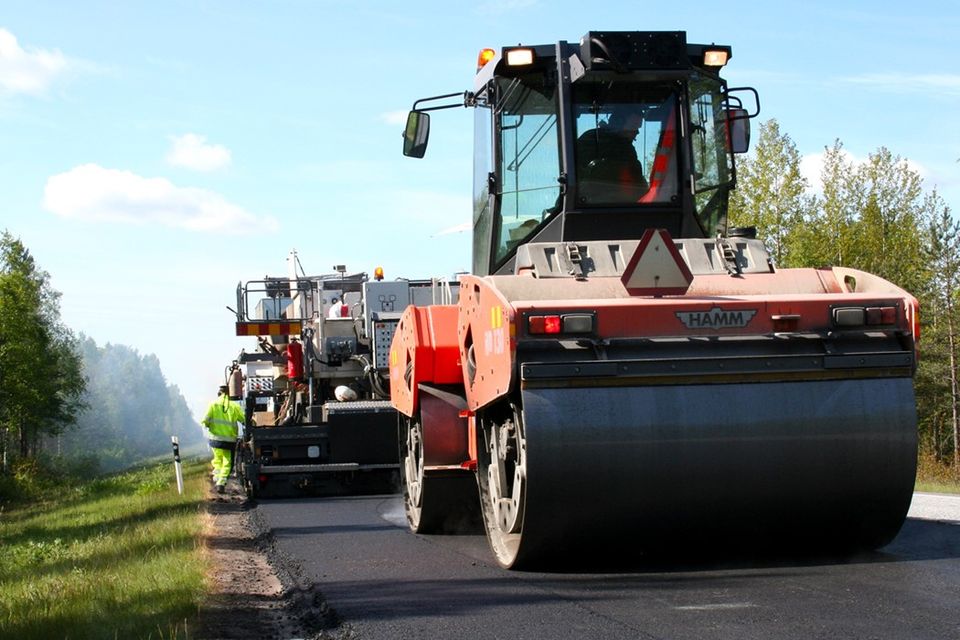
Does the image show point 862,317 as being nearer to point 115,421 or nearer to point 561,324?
point 561,324

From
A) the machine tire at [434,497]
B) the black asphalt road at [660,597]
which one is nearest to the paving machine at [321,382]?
the machine tire at [434,497]

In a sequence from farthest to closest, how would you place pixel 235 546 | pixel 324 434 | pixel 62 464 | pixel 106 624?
pixel 62 464 → pixel 324 434 → pixel 235 546 → pixel 106 624

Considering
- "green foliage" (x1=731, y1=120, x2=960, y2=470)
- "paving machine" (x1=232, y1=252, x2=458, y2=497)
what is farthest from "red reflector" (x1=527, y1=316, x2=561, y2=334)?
"green foliage" (x1=731, y1=120, x2=960, y2=470)

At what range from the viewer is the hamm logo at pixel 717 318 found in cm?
673

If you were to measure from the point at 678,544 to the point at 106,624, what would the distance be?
9.31 ft

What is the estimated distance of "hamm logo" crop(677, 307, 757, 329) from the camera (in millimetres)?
6727

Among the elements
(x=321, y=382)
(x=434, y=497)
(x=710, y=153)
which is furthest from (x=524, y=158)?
(x=321, y=382)

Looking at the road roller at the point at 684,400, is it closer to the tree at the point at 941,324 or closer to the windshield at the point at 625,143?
the windshield at the point at 625,143

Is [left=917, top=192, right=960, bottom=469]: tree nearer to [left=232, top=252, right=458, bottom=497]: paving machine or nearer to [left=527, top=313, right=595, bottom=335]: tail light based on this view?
[left=232, top=252, right=458, bottom=497]: paving machine

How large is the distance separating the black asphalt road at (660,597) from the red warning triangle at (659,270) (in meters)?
1.48

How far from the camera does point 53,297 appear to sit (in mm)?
73938

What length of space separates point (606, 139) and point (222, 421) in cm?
1079

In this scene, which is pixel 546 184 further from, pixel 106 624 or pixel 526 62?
pixel 106 624

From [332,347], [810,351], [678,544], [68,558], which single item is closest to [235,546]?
[68,558]
